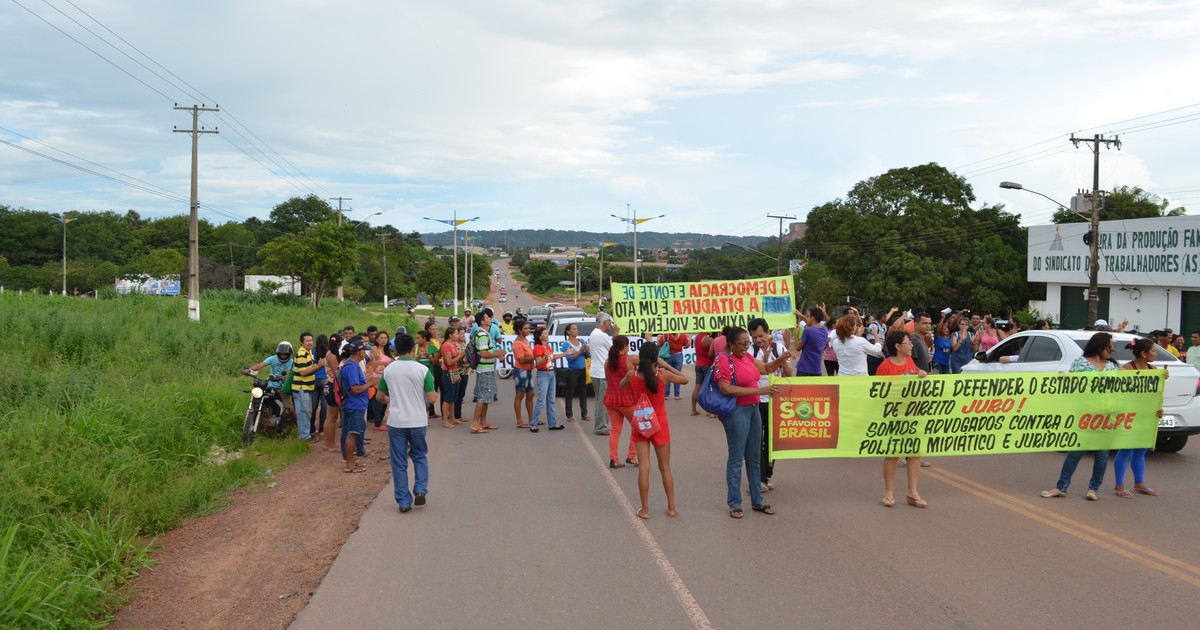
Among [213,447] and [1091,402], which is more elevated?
[1091,402]

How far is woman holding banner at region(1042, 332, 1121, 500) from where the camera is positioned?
28.9ft

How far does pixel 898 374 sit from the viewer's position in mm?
8992

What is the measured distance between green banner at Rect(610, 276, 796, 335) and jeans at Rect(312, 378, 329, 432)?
482cm

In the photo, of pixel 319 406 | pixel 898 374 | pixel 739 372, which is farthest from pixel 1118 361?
pixel 319 406

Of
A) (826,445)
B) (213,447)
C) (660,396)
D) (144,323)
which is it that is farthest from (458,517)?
(144,323)

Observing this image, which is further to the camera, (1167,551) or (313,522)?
(313,522)

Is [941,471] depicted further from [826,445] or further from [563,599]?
[563,599]

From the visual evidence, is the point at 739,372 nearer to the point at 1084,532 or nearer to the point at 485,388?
the point at 1084,532

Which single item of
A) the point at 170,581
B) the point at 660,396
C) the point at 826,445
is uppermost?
the point at 660,396

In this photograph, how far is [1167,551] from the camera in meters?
6.96

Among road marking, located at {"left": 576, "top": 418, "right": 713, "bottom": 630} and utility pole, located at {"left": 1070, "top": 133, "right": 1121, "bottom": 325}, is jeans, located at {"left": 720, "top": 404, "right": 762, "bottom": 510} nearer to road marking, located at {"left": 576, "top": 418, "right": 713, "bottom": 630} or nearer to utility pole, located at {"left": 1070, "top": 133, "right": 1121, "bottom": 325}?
road marking, located at {"left": 576, "top": 418, "right": 713, "bottom": 630}

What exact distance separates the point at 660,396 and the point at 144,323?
60.7 feet

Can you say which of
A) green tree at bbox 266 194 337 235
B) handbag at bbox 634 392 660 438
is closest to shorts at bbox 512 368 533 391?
handbag at bbox 634 392 660 438

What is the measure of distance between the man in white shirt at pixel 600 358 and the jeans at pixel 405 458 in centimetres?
453
